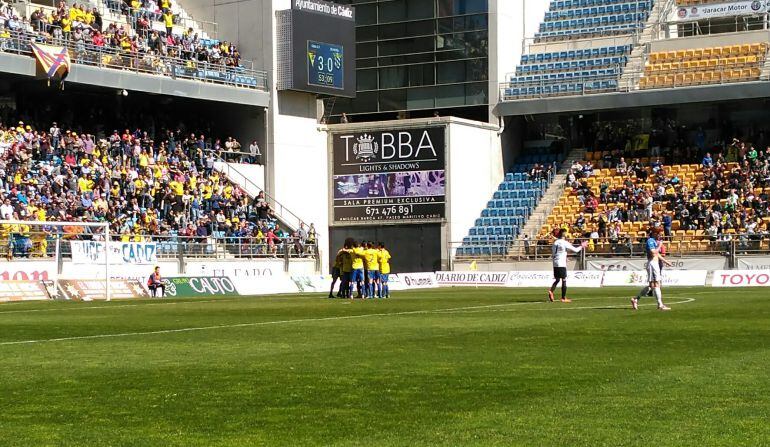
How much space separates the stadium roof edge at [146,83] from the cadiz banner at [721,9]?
70.3 feet

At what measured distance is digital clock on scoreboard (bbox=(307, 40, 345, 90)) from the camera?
206 ft

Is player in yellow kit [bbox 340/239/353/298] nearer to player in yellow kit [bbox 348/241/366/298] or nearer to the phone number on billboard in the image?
player in yellow kit [bbox 348/241/366/298]

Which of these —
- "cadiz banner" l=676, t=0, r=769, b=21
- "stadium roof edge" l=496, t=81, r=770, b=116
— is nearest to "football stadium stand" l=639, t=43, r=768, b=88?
"stadium roof edge" l=496, t=81, r=770, b=116

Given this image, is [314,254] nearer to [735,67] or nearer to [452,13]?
[452,13]

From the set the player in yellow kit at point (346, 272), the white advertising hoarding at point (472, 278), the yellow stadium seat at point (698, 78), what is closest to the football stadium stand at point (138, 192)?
the white advertising hoarding at point (472, 278)

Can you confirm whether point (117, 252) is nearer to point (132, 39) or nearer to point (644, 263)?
point (132, 39)

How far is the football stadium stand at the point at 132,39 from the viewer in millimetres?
52125

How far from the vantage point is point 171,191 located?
181 feet

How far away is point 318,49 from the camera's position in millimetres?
63125

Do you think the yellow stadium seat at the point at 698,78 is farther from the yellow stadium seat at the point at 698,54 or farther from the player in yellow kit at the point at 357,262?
the player in yellow kit at the point at 357,262

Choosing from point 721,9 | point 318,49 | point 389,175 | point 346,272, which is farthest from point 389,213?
point 346,272

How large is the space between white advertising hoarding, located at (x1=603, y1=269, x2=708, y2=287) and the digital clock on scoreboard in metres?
20.1

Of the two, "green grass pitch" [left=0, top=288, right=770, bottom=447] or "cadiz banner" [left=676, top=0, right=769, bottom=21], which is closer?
"green grass pitch" [left=0, top=288, right=770, bottom=447]

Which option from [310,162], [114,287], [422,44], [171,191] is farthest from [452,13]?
[114,287]
